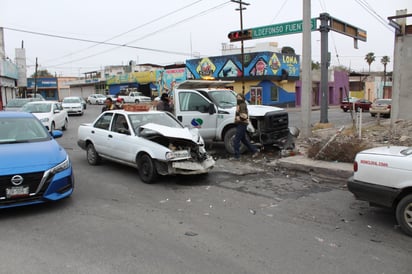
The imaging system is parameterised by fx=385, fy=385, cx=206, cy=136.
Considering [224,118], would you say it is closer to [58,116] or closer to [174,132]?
[174,132]

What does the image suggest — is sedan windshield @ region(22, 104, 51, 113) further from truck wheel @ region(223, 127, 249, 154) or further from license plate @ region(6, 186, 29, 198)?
license plate @ region(6, 186, 29, 198)

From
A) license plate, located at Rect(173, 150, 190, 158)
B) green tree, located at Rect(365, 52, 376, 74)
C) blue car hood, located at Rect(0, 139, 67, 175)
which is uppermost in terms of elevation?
green tree, located at Rect(365, 52, 376, 74)

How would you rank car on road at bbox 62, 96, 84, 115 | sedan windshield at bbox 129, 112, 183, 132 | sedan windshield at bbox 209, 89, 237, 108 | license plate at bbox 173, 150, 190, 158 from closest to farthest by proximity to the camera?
license plate at bbox 173, 150, 190, 158 → sedan windshield at bbox 129, 112, 183, 132 → sedan windshield at bbox 209, 89, 237, 108 → car on road at bbox 62, 96, 84, 115

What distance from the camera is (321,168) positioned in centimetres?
866

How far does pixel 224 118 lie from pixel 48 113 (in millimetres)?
9390

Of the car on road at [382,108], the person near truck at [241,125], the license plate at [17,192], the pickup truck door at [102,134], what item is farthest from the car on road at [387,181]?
the car on road at [382,108]

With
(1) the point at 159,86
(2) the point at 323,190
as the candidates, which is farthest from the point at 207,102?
(1) the point at 159,86

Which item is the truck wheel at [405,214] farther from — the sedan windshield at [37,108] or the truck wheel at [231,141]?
the sedan windshield at [37,108]

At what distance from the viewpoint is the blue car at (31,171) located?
5375mm

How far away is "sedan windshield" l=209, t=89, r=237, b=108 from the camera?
1160 cm

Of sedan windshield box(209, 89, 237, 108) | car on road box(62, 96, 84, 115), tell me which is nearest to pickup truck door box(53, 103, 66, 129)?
sedan windshield box(209, 89, 237, 108)

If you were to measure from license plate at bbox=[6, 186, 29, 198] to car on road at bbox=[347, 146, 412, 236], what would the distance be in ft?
15.2

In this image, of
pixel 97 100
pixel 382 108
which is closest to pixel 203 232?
pixel 382 108

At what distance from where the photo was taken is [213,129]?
11.5 metres
